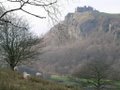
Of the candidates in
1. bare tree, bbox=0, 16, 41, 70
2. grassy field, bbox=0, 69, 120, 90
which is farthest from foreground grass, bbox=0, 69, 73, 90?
bare tree, bbox=0, 16, 41, 70

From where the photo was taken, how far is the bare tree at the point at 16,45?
37.4m

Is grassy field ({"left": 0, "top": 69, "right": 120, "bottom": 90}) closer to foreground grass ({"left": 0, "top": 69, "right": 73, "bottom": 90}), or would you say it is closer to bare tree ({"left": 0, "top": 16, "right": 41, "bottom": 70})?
foreground grass ({"left": 0, "top": 69, "right": 73, "bottom": 90})

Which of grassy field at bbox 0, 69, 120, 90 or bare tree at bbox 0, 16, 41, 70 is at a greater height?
grassy field at bbox 0, 69, 120, 90

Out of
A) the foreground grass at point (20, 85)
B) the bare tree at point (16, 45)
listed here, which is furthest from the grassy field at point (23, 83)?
the bare tree at point (16, 45)

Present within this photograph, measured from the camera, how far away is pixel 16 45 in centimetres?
3866

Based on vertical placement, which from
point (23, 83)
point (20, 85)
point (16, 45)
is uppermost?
point (20, 85)

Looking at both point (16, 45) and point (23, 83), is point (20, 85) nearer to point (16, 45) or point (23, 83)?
point (23, 83)

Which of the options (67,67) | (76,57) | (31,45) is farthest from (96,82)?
(76,57)

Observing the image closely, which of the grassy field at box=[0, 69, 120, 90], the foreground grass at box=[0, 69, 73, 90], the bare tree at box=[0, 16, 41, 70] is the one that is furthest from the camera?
the bare tree at box=[0, 16, 41, 70]

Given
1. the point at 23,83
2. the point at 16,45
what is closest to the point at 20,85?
the point at 23,83

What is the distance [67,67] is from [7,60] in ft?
436

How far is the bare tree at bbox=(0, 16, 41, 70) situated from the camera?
37.4 m

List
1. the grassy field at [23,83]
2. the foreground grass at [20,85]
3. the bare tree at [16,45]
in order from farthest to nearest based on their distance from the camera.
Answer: the bare tree at [16,45], the grassy field at [23,83], the foreground grass at [20,85]

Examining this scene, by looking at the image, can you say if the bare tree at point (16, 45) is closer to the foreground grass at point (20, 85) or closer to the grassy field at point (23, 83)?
the grassy field at point (23, 83)
